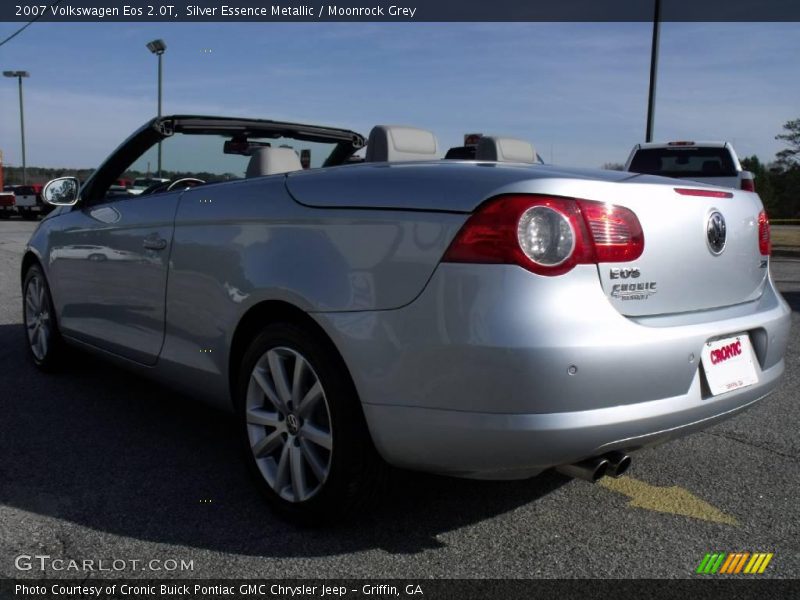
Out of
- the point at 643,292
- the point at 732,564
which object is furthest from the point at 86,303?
the point at 732,564

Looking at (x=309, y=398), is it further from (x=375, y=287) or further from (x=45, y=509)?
(x=45, y=509)

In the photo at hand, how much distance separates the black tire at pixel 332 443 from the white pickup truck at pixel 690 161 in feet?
31.8

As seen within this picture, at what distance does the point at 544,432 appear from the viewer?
7.55ft

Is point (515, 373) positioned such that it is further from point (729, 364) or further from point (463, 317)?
point (729, 364)

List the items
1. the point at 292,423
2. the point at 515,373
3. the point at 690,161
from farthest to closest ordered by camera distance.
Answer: the point at 690,161 < the point at 292,423 < the point at 515,373

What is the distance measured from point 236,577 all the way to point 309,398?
0.62 metres

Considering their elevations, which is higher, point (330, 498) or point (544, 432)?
point (544, 432)

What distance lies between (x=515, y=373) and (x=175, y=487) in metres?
1.63

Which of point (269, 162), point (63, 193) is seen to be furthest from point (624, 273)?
point (63, 193)

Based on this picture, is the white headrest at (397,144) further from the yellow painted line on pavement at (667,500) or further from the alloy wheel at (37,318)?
the alloy wheel at (37,318)

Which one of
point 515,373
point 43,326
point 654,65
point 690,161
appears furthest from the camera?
point 654,65

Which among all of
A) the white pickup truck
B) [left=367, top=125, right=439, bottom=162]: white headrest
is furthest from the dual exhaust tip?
the white pickup truck

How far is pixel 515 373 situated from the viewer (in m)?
2.27

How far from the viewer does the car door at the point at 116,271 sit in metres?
3.65
